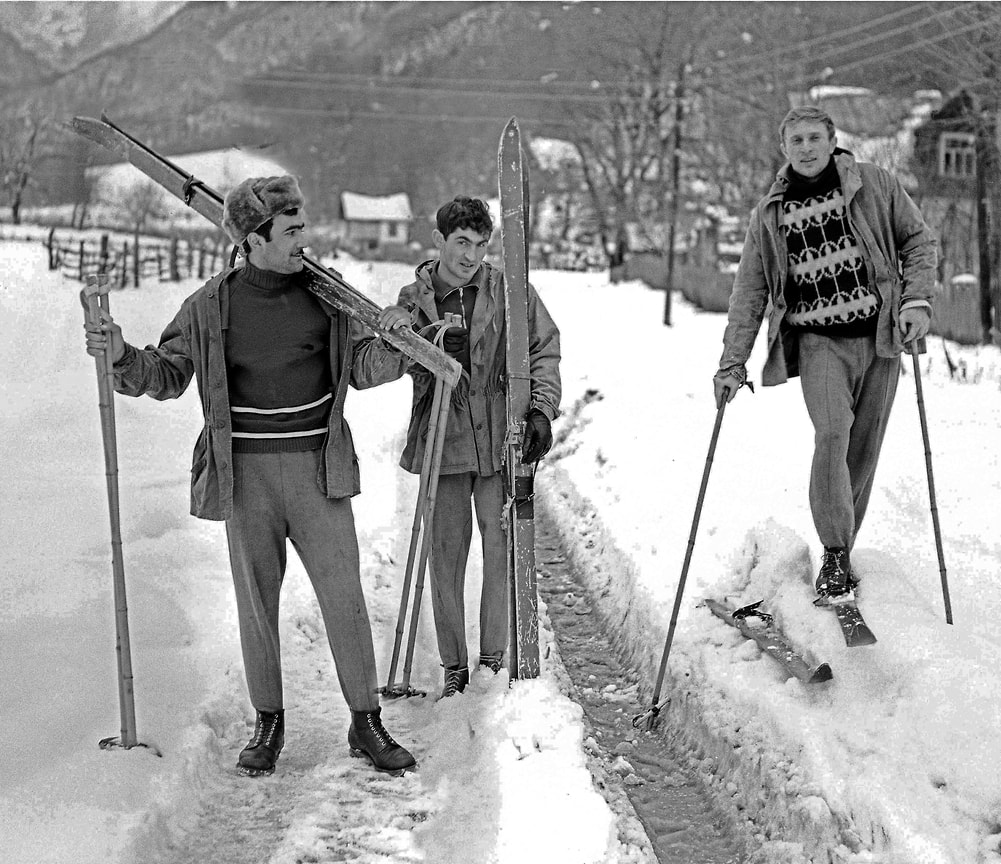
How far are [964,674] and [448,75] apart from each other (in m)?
30.0

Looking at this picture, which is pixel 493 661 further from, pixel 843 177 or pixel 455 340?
pixel 843 177

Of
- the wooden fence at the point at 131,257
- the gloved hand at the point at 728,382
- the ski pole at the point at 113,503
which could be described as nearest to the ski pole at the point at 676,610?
the gloved hand at the point at 728,382

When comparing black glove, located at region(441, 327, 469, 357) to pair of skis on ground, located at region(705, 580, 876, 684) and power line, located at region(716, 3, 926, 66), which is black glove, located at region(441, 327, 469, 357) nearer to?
pair of skis on ground, located at region(705, 580, 876, 684)

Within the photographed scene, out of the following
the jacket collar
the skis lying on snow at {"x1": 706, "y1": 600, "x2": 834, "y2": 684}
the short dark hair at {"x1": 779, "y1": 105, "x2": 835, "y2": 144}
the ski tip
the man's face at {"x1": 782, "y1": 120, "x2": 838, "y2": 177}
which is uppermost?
the short dark hair at {"x1": 779, "y1": 105, "x2": 835, "y2": 144}

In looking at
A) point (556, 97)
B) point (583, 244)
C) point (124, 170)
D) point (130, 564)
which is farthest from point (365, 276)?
point (583, 244)

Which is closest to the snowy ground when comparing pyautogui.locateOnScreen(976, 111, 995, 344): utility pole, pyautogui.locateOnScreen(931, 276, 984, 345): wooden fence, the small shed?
pyautogui.locateOnScreen(931, 276, 984, 345): wooden fence

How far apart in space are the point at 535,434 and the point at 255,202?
144 centimetres

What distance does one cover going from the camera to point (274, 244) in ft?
13.2

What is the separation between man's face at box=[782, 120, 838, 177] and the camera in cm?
476

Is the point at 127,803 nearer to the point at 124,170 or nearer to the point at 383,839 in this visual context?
the point at 383,839

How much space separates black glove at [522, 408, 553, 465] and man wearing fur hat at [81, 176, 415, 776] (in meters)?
0.69

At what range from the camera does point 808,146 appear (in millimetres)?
4789

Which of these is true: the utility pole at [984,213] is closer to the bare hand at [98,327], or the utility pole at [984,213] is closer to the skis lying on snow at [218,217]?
the skis lying on snow at [218,217]

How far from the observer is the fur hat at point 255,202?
13.0 feet
